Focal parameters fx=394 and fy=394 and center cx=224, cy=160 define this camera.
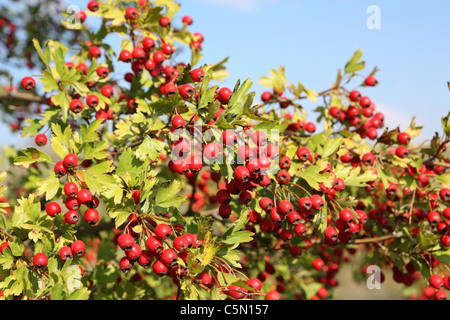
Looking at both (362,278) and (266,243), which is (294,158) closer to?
(266,243)

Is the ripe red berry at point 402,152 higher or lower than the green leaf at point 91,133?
lower

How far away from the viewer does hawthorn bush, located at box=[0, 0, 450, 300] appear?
2033mm

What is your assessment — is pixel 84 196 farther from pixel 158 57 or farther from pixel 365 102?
pixel 365 102

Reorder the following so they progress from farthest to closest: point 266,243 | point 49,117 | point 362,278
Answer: point 362,278, point 266,243, point 49,117

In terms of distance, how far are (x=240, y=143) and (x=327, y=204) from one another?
0.83m

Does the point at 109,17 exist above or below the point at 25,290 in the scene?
above

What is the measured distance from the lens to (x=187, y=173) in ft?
8.93

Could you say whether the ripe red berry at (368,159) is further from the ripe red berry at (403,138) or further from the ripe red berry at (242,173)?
the ripe red berry at (242,173)

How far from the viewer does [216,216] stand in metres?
3.03

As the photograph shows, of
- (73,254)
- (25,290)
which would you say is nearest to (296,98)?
(73,254)

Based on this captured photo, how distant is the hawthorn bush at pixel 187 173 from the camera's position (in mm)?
2033

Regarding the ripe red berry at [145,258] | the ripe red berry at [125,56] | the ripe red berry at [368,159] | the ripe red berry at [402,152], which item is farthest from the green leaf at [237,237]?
the ripe red berry at [125,56]

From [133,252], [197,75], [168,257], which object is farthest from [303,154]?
[133,252]

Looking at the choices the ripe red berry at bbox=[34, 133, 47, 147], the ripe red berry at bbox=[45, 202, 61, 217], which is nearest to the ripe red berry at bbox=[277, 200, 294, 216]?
the ripe red berry at bbox=[45, 202, 61, 217]
